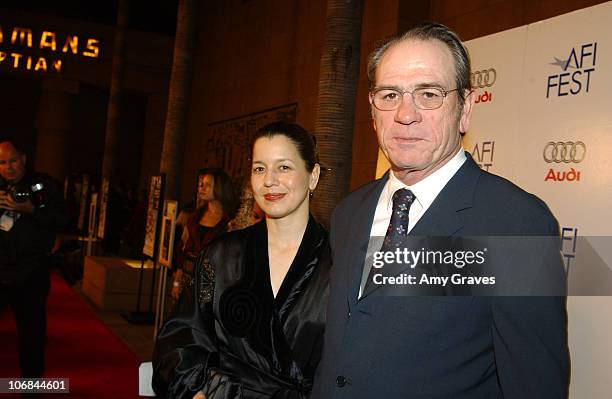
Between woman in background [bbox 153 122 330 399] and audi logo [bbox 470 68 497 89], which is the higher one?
audi logo [bbox 470 68 497 89]

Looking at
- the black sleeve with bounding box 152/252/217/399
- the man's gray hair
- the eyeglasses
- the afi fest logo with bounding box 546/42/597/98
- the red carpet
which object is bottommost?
the red carpet

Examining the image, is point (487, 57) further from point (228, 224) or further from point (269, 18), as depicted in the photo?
point (269, 18)

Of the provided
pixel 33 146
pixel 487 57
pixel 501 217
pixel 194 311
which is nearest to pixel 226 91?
pixel 487 57

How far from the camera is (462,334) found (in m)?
1.35

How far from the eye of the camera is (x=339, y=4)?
5320 millimetres

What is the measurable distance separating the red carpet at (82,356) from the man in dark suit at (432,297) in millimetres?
3853

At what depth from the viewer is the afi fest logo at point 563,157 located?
2570 mm

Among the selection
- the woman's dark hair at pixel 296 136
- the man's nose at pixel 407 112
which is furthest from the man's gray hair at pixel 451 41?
the woman's dark hair at pixel 296 136

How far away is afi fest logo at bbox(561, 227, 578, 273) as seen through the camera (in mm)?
2514

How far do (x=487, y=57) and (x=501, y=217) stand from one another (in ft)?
6.66

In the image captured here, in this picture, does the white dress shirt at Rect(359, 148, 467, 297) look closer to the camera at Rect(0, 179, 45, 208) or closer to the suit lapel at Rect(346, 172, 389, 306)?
the suit lapel at Rect(346, 172, 389, 306)

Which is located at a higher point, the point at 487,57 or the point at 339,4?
the point at 339,4

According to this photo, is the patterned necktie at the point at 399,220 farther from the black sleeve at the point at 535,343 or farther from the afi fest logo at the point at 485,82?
the afi fest logo at the point at 485,82

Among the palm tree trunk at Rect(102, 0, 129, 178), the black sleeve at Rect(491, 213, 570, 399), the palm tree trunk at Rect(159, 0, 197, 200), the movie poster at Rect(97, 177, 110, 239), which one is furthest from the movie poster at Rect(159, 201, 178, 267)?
the palm tree trunk at Rect(102, 0, 129, 178)
